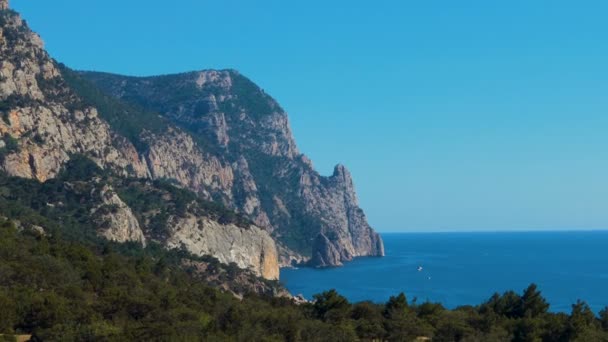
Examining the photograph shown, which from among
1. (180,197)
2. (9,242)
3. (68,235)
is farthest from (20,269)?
(180,197)

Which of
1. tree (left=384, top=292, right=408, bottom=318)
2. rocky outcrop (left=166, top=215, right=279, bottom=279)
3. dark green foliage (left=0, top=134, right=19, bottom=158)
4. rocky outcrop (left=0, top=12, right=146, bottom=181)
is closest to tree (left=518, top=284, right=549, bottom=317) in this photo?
tree (left=384, top=292, right=408, bottom=318)

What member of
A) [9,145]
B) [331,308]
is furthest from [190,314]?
[9,145]

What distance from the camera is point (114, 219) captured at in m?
122

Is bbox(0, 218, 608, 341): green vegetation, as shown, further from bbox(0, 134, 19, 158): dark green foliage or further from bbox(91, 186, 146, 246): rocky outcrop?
bbox(0, 134, 19, 158): dark green foliage

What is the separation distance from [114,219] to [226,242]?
39.2 metres

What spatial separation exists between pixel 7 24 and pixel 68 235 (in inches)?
2635

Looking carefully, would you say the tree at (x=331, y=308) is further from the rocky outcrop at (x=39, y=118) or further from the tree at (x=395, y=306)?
the rocky outcrop at (x=39, y=118)

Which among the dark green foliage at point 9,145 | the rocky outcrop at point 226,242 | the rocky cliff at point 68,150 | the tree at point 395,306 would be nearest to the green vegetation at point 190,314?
the tree at point 395,306

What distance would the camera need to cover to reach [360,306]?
63.7m

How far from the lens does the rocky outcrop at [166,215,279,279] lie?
142500 millimetres

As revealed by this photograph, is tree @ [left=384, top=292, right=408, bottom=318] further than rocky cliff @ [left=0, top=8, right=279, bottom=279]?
No

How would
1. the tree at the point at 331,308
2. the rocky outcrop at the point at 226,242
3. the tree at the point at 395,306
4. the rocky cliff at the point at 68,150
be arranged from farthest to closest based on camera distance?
the rocky outcrop at the point at 226,242, the rocky cliff at the point at 68,150, the tree at the point at 395,306, the tree at the point at 331,308

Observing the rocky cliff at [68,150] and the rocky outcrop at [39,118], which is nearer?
the rocky cliff at [68,150]

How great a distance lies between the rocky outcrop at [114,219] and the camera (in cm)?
12081
